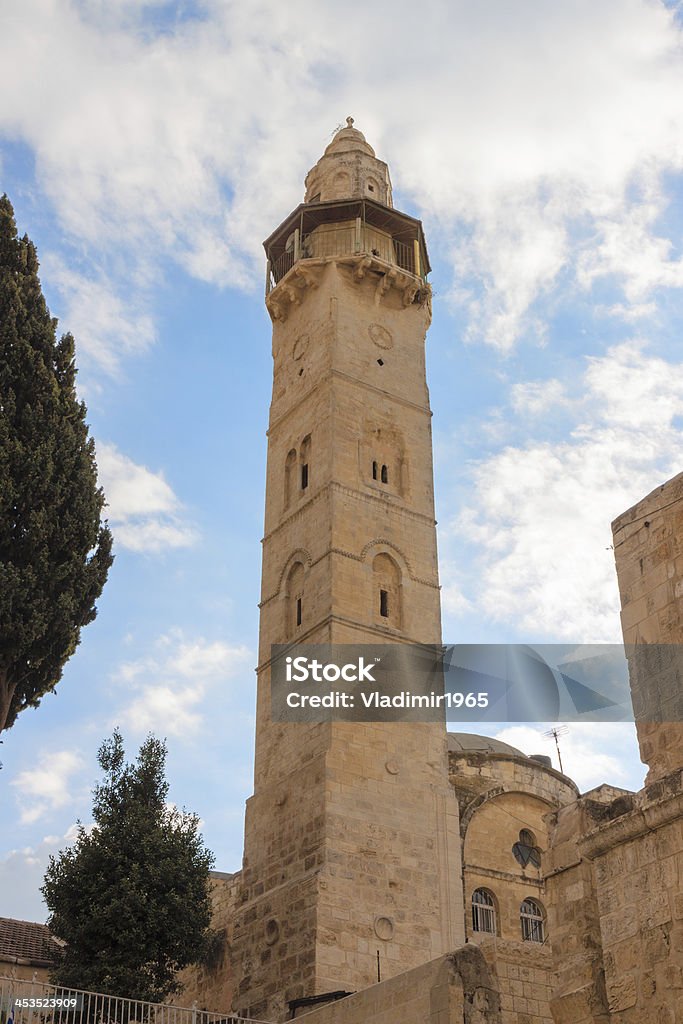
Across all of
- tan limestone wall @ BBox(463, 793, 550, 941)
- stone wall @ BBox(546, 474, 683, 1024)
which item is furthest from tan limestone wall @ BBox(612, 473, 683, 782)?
tan limestone wall @ BBox(463, 793, 550, 941)

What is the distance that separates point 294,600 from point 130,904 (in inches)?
255

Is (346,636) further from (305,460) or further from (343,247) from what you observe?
(343,247)

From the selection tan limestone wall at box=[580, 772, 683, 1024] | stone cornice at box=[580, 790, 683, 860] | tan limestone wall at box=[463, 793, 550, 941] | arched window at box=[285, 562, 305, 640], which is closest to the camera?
tan limestone wall at box=[580, 772, 683, 1024]

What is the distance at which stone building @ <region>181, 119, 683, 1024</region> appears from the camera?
24.7 ft

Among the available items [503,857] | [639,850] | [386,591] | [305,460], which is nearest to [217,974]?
[503,857]

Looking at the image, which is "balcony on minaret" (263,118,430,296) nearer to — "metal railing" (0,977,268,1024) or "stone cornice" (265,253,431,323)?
"stone cornice" (265,253,431,323)

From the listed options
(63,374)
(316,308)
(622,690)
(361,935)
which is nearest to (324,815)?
(361,935)

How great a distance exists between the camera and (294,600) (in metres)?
20.2

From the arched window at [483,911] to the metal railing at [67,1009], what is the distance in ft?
21.6

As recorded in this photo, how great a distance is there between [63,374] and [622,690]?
11950 mm

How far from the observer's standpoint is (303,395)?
22359 mm

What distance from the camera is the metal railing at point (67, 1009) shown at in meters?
11.2

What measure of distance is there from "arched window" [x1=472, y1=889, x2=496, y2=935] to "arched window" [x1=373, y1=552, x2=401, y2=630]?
5.24 metres

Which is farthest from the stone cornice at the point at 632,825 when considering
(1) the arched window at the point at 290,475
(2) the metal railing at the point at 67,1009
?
(1) the arched window at the point at 290,475
